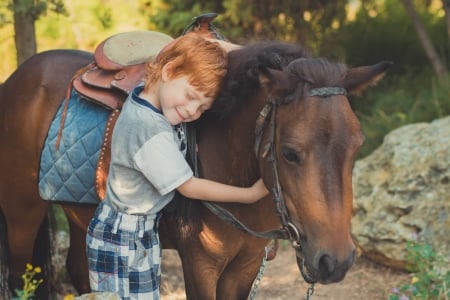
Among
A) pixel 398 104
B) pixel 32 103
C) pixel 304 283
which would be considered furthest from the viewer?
pixel 398 104

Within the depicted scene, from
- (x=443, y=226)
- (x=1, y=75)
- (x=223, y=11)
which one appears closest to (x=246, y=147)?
(x=443, y=226)

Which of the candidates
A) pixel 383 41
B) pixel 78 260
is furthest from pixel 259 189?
pixel 383 41

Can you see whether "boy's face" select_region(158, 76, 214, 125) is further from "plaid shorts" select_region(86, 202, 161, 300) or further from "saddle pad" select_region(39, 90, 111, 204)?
"saddle pad" select_region(39, 90, 111, 204)

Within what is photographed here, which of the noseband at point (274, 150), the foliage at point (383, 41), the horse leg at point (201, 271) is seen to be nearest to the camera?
the noseband at point (274, 150)

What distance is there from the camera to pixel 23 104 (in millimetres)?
3500

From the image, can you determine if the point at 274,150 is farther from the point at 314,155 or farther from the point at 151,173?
the point at 151,173

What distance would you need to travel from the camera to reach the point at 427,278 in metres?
4.03

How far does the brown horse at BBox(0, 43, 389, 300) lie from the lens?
224 centimetres

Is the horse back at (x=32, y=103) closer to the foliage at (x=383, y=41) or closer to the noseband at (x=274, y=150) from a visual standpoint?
the noseband at (x=274, y=150)

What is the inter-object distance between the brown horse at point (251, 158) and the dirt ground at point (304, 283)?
1312 millimetres

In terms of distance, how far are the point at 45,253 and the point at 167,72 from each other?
1.87 meters

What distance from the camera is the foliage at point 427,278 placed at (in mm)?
3928

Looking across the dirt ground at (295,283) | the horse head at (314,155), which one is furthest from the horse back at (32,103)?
the horse head at (314,155)

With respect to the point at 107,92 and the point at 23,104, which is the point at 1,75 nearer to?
the point at 23,104
